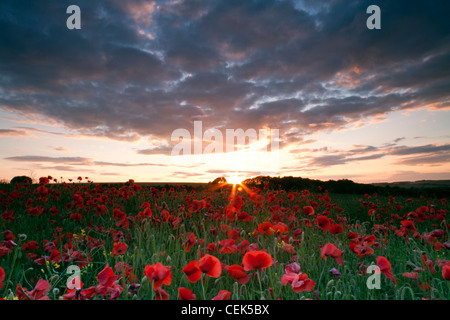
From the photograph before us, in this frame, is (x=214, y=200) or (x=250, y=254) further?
(x=214, y=200)

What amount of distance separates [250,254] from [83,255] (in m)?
2.18

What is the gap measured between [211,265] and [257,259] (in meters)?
0.29

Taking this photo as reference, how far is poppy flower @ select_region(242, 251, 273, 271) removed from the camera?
1.79 m

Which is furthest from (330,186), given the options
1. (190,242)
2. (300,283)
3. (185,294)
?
(185,294)

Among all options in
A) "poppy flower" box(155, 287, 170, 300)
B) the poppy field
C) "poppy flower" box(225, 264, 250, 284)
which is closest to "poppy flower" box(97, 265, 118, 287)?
the poppy field

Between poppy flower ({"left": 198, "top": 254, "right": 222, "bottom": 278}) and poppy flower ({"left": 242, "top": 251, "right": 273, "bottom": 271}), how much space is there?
0.20 metres

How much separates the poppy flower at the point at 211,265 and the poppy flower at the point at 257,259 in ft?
0.65

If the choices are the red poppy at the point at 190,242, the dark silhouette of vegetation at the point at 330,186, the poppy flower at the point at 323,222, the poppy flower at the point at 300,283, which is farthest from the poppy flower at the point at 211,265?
→ the dark silhouette of vegetation at the point at 330,186

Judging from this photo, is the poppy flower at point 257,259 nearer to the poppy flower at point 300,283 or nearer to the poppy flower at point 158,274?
the poppy flower at point 300,283

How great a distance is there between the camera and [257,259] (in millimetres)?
1811

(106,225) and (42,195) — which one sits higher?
(42,195)
